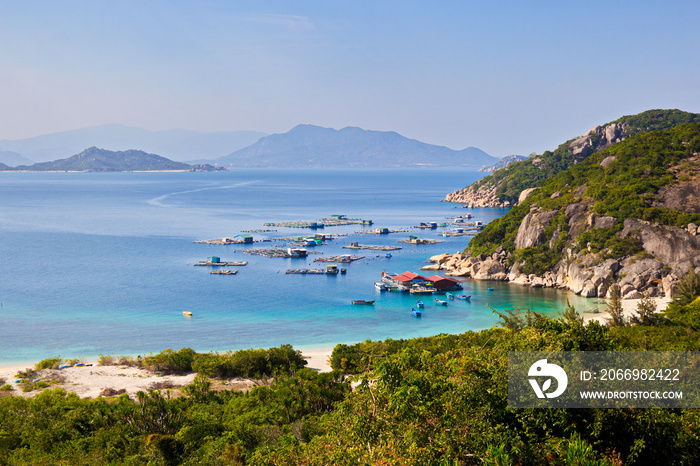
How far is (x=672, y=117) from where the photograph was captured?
101562 mm

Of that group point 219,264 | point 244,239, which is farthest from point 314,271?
point 244,239

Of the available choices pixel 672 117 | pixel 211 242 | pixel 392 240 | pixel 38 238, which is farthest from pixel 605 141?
pixel 38 238

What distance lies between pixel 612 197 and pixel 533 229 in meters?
7.63

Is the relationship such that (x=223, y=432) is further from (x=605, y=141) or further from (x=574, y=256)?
(x=605, y=141)

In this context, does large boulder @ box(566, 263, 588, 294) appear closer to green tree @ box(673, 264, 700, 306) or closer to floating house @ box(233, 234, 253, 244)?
green tree @ box(673, 264, 700, 306)

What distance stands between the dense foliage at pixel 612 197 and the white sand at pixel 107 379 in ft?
95.0

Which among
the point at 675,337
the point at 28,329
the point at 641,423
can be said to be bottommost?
the point at 28,329

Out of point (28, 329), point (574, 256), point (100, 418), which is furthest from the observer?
point (574, 256)

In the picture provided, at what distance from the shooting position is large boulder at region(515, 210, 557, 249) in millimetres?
51156

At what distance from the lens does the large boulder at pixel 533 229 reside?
51156mm

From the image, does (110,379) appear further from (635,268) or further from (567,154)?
(567,154)

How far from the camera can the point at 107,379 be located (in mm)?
26094

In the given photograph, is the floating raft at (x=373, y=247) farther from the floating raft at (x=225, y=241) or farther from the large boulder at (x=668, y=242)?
the large boulder at (x=668, y=242)

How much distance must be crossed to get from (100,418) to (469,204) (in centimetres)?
11498
